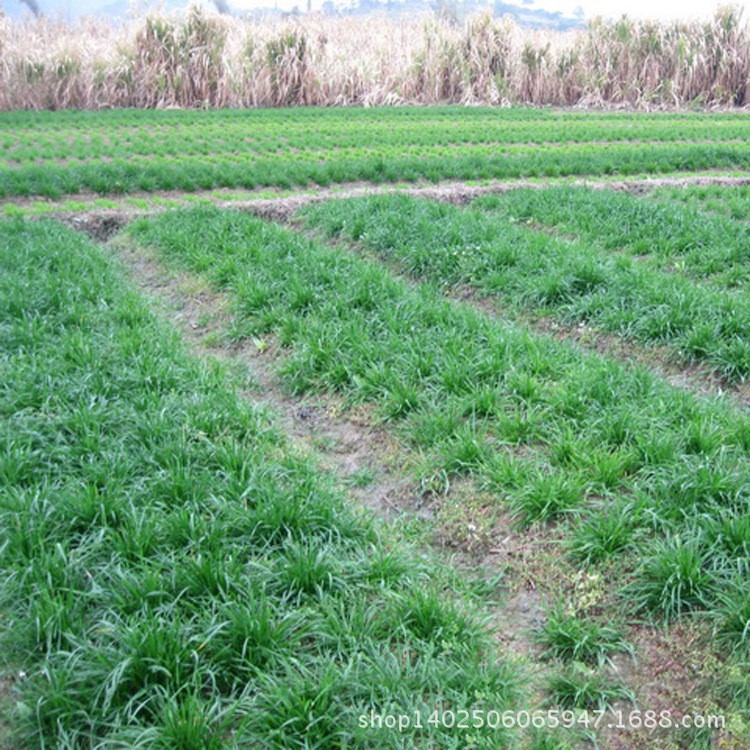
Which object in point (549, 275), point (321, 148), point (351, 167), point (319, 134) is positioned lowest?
point (549, 275)

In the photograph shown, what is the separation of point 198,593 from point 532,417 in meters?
1.87

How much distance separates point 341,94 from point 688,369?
1413 cm

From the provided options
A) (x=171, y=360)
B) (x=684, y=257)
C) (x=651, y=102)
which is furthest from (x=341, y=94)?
(x=171, y=360)

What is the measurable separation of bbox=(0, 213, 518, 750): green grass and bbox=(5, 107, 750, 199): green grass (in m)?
5.88

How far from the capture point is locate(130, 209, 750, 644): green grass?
2.97 meters

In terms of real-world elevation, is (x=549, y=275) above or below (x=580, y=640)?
above

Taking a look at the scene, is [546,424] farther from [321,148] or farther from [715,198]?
[321,148]

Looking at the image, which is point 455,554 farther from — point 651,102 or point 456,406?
point 651,102

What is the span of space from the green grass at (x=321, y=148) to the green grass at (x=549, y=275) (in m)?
2.07

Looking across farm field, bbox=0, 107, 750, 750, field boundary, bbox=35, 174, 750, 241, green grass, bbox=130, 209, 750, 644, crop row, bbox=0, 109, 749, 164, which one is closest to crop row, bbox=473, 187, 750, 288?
farm field, bbox=0, 107, 750, 750

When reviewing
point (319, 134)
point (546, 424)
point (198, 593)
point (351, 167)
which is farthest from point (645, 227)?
point (319, 134)

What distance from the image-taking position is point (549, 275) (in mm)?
5785

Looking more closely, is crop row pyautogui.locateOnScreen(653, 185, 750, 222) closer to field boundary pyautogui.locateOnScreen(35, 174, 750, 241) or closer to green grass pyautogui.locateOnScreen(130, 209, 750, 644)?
field boundary pyautogui.locateOnScreen(35, 174, 750, 241)

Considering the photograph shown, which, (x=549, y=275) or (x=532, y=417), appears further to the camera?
(x=549, y=275)
